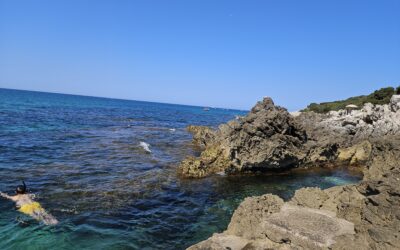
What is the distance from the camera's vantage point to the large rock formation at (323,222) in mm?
7469

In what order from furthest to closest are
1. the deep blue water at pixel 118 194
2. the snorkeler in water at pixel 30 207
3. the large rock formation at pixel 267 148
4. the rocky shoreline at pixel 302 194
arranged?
the large rock formation at pixel 267 148
the snorkeler in water at pixel 30 207
the deep blue water at pixel 118 194
the rocky shoreline at pixel 302 194

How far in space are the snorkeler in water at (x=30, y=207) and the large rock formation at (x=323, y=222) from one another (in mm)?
7474

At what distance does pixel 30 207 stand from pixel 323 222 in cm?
1195

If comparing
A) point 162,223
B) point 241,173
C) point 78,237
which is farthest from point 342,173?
point 78,237

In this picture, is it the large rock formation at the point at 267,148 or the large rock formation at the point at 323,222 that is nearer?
the large rock formation at the point at 323,222

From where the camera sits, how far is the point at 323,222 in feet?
26.9

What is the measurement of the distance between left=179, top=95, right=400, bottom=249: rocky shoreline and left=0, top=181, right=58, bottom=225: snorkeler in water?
7.41m

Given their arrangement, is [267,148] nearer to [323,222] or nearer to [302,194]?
[302,194]

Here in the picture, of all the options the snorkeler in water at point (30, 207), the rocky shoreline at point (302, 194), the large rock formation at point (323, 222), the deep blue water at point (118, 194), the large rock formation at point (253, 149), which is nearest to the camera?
the large rock formation at point (323, 222)

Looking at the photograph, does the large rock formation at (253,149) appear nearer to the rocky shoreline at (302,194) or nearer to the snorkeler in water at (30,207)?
the rocky shoreline at (302,194)

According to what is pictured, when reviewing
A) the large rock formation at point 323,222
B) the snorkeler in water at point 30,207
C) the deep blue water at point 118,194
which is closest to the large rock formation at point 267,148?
the deep blue water at point 118,194

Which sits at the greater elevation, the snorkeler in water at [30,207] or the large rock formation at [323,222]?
the large rock formation at [323,222]

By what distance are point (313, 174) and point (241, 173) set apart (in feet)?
18.8

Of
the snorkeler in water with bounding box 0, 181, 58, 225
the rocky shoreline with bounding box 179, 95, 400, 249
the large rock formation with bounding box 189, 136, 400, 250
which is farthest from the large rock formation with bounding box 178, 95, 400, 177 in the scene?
the large rock formation with bounding box 189, 136, 400, 250
